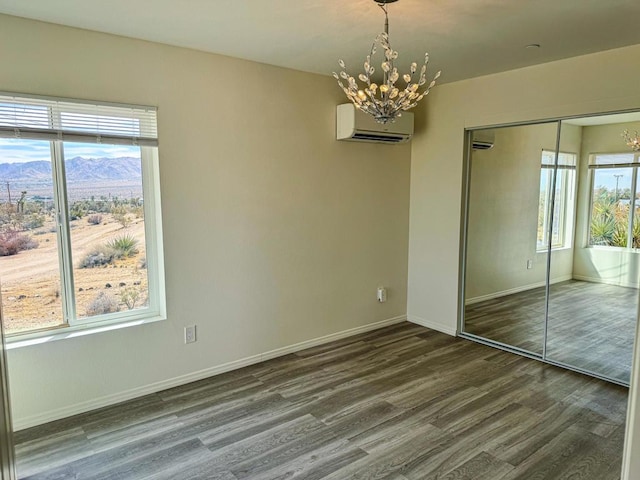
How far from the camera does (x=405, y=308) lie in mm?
5074

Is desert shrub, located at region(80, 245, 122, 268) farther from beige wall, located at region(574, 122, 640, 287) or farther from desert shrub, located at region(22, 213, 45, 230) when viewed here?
beige wall, located at region(574, 122, 640, 287)

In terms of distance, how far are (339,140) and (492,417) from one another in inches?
107

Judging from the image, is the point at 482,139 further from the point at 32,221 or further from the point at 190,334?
the point at 32,221

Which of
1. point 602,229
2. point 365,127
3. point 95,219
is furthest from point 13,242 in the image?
point 602,229

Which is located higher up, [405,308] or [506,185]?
[506,185]

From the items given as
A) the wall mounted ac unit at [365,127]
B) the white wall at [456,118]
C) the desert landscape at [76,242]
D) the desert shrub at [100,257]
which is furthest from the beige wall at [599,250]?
the desert shrub at [100,257]

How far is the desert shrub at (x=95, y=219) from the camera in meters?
3.04

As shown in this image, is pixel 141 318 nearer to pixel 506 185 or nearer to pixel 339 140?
pixel 339 140

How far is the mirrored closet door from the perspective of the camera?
3504 millimetres

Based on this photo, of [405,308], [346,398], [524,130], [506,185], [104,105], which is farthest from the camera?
[405,308]

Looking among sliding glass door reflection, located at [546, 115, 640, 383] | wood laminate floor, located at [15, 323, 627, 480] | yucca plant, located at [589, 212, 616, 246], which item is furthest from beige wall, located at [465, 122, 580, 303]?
wood laminate floor, located at [15, 323, 627, 480]

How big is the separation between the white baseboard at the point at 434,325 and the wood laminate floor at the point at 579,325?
37cm

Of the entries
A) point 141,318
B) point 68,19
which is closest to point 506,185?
point 141,318

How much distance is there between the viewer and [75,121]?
9.29ft
